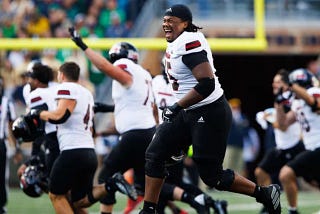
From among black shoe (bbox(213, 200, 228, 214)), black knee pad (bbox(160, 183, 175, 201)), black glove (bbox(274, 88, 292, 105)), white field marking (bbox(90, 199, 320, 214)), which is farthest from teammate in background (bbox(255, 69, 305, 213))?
black knee pad (bbox(160, 183, 175, 201))

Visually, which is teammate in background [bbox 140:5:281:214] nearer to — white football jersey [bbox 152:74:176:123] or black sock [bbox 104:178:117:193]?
black sock [bbox 104:178:117:193]

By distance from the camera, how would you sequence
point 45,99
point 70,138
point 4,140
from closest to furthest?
point 70,138 → point 45,99 → point 4,140

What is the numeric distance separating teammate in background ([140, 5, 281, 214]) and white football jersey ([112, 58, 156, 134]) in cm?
141

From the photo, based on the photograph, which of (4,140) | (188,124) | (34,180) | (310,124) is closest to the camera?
(188,124)

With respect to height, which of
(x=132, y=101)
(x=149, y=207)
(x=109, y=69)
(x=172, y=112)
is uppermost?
(x=109, y=69)

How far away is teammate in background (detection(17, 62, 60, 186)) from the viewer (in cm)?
934

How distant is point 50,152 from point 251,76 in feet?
40.5

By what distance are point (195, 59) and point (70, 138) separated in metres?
1.65

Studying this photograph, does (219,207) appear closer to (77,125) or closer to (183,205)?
(77,125)

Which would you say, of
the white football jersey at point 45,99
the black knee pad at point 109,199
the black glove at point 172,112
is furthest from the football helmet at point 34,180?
the black glove at point 172,112

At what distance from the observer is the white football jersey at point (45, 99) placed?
9320mm

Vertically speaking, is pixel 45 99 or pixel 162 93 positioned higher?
pixel 45 99

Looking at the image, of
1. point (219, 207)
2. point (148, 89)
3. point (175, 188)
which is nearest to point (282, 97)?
point (219, 207)

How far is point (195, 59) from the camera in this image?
800cm
